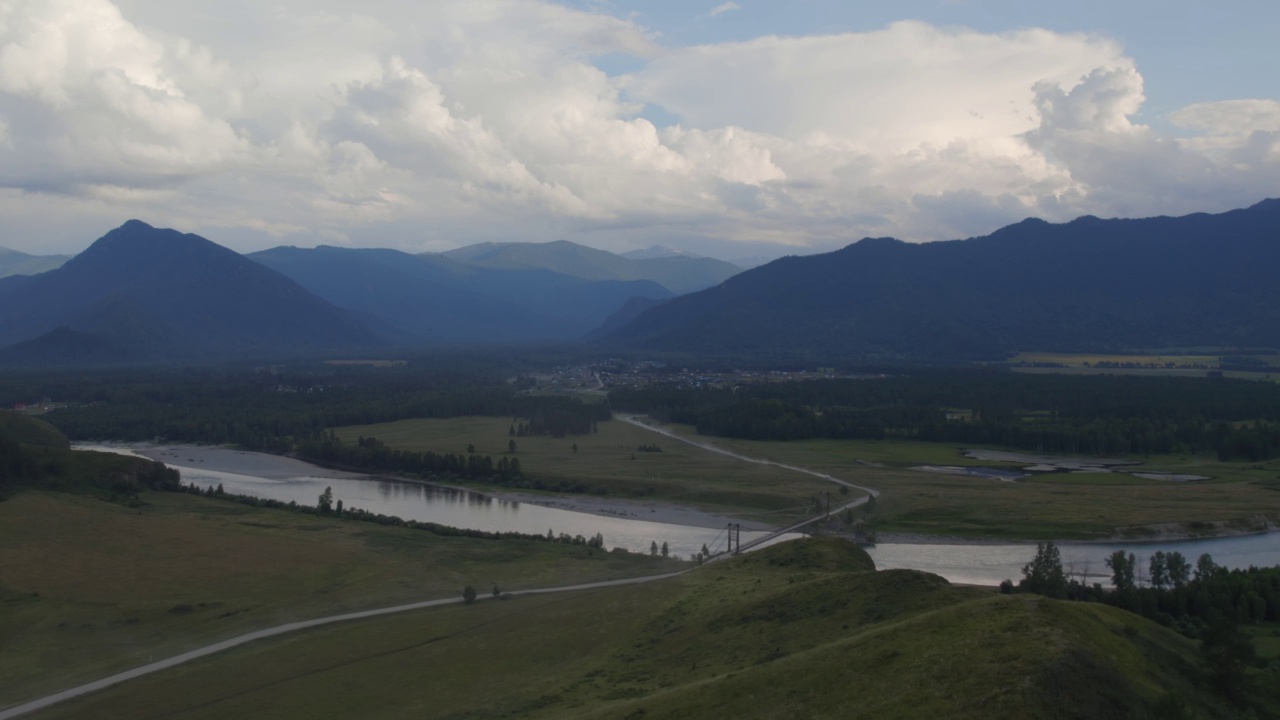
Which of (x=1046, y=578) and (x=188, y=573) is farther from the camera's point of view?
(x=188, y=573)

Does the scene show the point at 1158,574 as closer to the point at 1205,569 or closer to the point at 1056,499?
the point at 1205,569

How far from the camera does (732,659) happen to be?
36312 mm

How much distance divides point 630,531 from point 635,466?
2696 centimetres

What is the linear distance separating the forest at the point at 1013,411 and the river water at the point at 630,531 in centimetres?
4429

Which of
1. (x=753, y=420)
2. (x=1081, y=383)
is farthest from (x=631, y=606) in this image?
(x=1081, y=383)

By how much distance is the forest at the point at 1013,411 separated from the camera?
11306 centimetres

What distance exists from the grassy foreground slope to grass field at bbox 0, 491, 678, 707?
500cm

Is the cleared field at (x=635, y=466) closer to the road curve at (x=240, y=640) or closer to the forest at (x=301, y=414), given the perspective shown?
the forest at (x=301, y=414)

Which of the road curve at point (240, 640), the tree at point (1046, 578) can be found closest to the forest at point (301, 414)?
the road curve at point (240, 640)

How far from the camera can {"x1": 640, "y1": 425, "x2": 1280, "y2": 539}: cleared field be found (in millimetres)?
73562

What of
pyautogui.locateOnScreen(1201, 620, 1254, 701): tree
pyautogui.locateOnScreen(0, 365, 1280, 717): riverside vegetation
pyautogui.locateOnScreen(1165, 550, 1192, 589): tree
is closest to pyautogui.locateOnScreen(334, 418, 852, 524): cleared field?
pyautogui.locateOnScreen(0, 365, 1280, 717): riverside vegetation

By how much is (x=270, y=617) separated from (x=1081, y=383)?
488ft

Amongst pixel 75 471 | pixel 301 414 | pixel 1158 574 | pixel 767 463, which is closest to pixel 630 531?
pixel 767 463

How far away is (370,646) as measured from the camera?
150 ft
